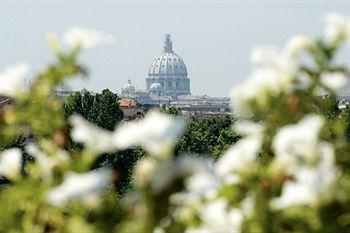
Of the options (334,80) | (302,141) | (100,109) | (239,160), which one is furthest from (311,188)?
(100,109)

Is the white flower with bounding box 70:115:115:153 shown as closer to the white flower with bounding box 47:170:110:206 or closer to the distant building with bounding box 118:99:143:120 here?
the white flower with bounding box 47:170:110:206

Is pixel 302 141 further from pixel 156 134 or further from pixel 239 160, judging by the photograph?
pixel 156 134

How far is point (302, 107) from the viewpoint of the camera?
9.34 ft

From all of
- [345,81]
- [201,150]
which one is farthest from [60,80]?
[201,150]

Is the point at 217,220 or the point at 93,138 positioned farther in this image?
the point at 217,220

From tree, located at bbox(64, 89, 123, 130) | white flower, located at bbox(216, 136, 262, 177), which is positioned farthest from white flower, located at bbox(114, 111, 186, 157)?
tree, located at bbox(64, 89, 123, 130)

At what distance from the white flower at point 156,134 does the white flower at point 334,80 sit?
62 centimetres

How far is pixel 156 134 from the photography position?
7.64ft

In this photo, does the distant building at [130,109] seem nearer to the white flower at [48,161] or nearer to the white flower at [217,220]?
the white flower at [48,161]

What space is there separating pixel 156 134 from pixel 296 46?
69 centimetres

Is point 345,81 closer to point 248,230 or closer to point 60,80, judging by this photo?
point 248,230

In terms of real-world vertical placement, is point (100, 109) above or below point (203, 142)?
above

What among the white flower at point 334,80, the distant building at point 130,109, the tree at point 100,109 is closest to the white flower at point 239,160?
the white flower at point 334,80

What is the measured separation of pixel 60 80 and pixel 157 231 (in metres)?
0.73
